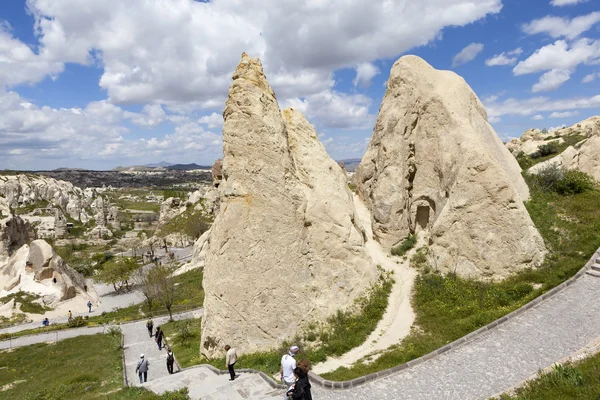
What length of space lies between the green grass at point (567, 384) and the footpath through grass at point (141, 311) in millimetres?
31716

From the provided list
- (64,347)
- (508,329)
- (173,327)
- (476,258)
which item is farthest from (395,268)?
(64,347)

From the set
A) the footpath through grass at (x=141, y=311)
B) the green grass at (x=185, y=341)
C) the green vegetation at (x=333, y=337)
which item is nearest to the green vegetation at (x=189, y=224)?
the footpath through grass at (x=141, y=311)

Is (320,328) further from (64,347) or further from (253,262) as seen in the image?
(64,347)

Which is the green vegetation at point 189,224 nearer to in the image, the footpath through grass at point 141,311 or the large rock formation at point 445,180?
the footpath through grass at point 141,311

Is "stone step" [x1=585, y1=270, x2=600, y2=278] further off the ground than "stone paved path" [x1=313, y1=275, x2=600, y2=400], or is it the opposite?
"stone step" [x1=585, y1=270, x2=600, y2=278]

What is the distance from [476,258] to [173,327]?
23.6 m

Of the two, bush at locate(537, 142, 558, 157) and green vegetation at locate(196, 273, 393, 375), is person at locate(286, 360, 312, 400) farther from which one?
bush at locate(537, 142, 558, 157)

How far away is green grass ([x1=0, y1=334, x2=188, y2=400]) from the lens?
17.5m

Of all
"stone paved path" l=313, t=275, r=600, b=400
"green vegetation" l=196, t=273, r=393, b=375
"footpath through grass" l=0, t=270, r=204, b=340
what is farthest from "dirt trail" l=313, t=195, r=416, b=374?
"footpath through grass" l=0, t=270, r=204, b=340

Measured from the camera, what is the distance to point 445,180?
71.2ft

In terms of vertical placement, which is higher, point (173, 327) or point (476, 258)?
point (476, 258)

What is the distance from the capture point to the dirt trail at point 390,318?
14844mm

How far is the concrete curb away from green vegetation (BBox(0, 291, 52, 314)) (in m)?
42.2

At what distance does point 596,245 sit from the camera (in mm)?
18938
